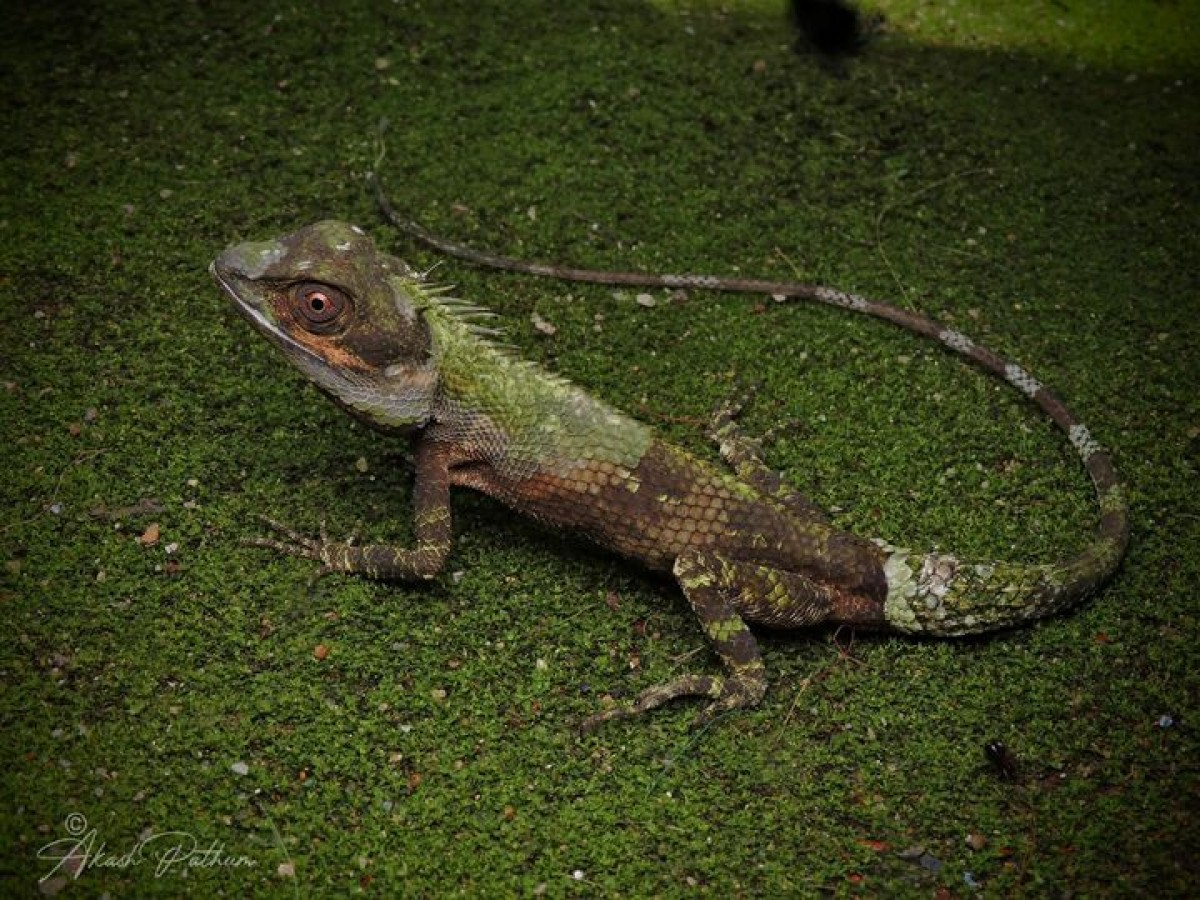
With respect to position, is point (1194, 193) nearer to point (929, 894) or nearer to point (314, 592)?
point (929, 894)

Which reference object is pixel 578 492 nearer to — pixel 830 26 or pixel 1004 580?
pixel 1004 580

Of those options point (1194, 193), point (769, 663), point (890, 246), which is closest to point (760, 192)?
point (890, 246)

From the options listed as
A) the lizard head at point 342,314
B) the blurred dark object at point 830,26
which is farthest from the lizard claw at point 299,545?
the blurred dark object at point 830,26

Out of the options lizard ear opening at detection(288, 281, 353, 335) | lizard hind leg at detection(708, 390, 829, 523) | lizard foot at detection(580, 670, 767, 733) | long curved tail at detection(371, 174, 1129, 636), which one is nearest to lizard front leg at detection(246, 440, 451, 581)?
lizard ear opening at detection(288, 281, 353, 335)

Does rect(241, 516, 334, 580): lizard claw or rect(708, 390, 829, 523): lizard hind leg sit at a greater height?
rect(708, 390, 829, 523): lizard hind leg

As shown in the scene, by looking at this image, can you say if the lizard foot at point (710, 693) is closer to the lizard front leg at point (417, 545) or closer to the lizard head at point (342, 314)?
the lizard front leg at point (417, 545)

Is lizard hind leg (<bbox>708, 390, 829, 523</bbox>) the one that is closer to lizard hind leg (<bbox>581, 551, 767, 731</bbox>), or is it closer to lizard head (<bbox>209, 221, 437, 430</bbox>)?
lizard hind leg (<bbox>581, 551, 767, 731</bbox>)
